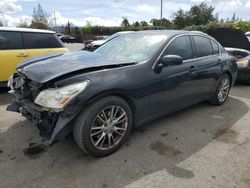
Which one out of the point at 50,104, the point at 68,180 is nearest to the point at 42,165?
the point at 68,180

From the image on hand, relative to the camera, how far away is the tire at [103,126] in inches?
106

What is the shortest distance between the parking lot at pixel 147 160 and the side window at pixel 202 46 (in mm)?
1262

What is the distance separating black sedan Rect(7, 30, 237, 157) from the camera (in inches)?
104

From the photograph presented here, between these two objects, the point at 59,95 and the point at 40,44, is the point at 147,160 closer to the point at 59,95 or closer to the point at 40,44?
the point at 59,95

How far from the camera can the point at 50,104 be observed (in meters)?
2.57

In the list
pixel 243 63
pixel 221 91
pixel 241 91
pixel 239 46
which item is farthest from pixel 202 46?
pixel 239 46

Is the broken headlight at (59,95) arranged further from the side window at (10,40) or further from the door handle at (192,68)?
the side window at (10,40)

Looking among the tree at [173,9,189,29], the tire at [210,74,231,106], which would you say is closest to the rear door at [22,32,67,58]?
the tire at [210,74,231,106]

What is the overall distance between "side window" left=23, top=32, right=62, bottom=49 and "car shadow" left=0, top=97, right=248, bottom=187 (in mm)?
2526

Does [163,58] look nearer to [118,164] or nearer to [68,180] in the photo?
[118,164]

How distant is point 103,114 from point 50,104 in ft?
2.10

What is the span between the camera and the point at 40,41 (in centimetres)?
594

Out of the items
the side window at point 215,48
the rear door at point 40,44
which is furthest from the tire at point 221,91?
the rear door at point 40,44

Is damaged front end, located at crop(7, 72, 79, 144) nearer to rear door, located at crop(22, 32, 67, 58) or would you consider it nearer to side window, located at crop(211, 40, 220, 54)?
rear door, located at crop(22, 32, 67, 58)
